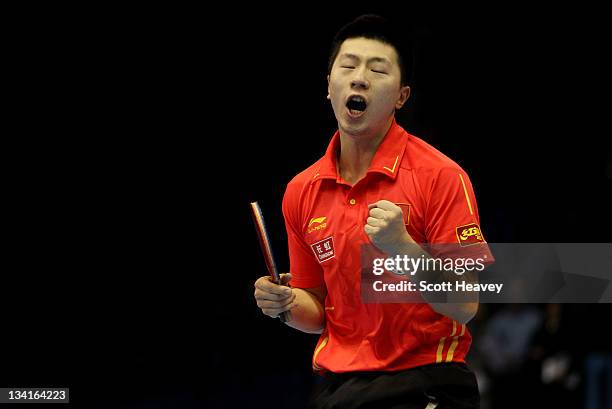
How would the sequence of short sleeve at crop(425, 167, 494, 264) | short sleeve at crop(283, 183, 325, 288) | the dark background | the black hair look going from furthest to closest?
1. the dark background
2. short sleeve at crop(283, 183, 325, 288)
3. the black hair
4. short sleeve at crop(425, 167, 494, 264)

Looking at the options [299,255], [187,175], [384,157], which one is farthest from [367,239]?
[187,175]

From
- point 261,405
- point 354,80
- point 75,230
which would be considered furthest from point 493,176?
point 354,80

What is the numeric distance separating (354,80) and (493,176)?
4374 mm

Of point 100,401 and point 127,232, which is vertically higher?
point 127,232

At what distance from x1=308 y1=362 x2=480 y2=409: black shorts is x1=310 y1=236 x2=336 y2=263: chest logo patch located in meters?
0.38

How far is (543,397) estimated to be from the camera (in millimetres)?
6090

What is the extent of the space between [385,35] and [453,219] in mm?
667

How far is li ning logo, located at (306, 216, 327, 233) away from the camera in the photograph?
10.4ft

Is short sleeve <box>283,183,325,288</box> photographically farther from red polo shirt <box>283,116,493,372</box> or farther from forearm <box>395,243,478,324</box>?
forearm <box>395,243,478,324</box>

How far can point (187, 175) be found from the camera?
634 cm

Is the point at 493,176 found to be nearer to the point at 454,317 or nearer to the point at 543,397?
the point at 543,397

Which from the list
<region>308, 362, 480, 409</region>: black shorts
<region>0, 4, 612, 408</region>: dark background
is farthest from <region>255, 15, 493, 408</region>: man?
Result: <region>0, 4, 612, 408</region>: dark background

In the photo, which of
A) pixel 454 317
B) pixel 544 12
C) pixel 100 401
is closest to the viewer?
pixel 454 317

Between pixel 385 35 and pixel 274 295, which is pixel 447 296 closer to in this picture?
pixel 274 295
